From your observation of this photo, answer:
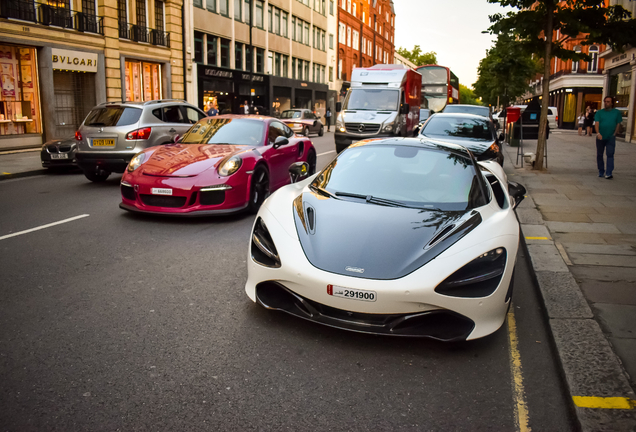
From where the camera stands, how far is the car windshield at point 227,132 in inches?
349

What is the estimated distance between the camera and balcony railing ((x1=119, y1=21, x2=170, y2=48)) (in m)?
25.2

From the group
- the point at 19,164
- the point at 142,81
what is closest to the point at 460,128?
the point at 19,164

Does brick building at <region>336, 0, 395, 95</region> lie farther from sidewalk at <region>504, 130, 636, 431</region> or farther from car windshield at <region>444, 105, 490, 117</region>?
sidewalk at <region>504, 130, 636, 431</region>

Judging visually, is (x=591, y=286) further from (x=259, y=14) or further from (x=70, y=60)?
(x=259, y=14)

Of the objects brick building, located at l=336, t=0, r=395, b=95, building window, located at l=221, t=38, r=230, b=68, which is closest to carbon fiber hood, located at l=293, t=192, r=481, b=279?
building window, located at l=221, t=38, r=230, b=68

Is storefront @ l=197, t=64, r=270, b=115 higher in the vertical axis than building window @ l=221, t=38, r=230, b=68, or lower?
lower

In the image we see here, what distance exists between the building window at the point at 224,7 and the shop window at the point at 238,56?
2.25m

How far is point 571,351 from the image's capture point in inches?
141

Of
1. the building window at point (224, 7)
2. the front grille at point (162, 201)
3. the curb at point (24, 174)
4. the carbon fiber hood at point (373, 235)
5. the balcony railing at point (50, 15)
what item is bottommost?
the curb at point (24, 174)

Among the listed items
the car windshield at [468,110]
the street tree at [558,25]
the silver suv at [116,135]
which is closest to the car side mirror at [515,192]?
the silver suv at [116,135]

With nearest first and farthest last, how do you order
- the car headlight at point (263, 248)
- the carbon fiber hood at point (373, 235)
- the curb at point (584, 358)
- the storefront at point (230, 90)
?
the curb at point (584, 358) < the carbon fiber hood at point (373, 235) < the car headlight at point (263, 248) < the storefront at point (230, 90)

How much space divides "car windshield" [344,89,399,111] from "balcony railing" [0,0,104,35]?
11.3 meters

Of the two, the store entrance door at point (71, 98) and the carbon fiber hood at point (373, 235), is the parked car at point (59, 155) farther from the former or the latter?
the carbon fiber hood at point (373, 235)

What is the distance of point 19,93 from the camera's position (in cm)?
2016
